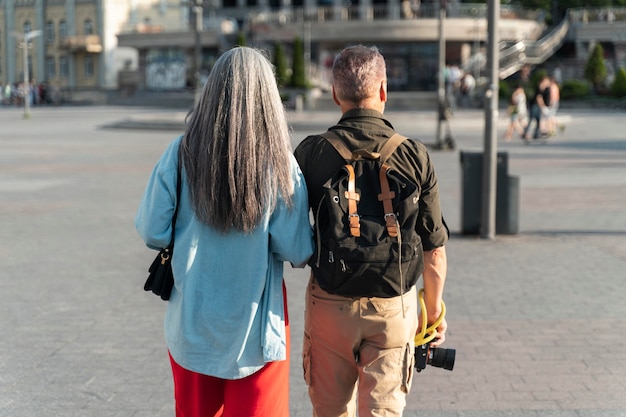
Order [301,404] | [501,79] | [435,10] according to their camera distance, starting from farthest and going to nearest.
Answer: [435,10] < [501,79] < [301,404]

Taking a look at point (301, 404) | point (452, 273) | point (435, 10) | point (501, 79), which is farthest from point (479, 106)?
point (301, 404)

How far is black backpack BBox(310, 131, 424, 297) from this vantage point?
3416mm

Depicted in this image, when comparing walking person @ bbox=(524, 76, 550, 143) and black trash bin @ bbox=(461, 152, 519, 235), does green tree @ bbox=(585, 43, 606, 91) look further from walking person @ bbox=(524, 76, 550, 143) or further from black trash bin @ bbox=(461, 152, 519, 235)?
black trash bin @ bbox=(461, 152, 519, 235)

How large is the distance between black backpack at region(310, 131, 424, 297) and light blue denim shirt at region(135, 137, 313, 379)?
118mm

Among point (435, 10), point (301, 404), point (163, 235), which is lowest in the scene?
point (301, 404)

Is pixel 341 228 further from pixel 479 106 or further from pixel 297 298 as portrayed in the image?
pixel 479 106

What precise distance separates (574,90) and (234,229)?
50.3 m

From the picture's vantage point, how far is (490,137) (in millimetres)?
10391

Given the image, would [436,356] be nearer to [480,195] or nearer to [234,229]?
[234,229]

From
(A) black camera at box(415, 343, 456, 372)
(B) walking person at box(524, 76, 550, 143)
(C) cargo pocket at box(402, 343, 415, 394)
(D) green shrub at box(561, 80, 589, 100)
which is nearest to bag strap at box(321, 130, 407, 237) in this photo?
(C) cargo pocket at box(402, 343, 415, 394)

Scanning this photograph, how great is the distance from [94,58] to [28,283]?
74764 mm

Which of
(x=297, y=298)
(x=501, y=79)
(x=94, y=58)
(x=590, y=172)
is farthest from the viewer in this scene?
(x=94, y=58)

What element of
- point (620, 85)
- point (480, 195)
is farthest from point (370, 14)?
point (480, 195)

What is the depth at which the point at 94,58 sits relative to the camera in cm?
8044
